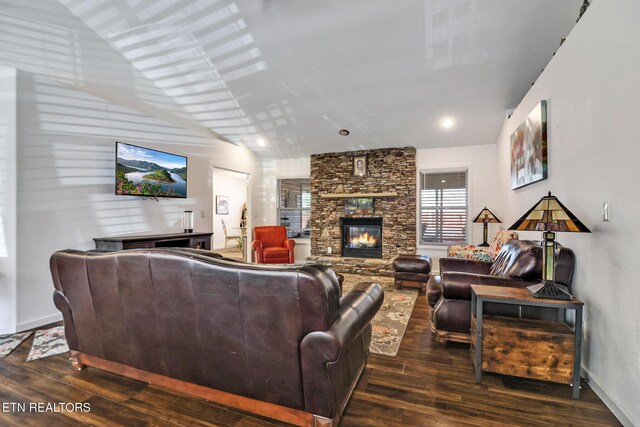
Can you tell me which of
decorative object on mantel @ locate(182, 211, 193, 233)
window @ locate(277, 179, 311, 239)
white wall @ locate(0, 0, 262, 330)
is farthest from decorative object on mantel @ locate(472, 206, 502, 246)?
white wall @ locate(0, 0, 262, 330)

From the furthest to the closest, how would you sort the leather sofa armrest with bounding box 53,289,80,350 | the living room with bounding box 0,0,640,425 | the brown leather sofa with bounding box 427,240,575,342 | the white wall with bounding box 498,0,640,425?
the brown leather sofa with bounding box 427,240,575,342, the leather sofa armrest with bounding box 53,289,80,350, the living room with bounding box 0,0,640,425, the white wall with bounding box 498,0,640,425

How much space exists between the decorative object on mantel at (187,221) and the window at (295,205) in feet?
8.67

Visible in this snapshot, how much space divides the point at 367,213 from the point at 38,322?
523cm

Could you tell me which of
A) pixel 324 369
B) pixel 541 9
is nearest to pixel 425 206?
pixel 541 9

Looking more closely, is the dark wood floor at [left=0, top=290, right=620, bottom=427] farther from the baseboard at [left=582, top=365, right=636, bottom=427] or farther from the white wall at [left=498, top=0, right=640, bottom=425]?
the white wall at [left=498, top=0, right=640, bottom=425]

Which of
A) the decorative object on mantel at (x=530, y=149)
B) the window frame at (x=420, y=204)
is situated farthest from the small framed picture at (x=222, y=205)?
the decorative object on mantel at (x=530, y=149)

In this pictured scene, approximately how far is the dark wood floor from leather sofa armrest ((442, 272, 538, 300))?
511mm

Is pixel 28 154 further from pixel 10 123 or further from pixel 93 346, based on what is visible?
pixel 93 346

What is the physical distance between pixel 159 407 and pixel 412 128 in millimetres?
5201

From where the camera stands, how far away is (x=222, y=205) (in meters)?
9.68

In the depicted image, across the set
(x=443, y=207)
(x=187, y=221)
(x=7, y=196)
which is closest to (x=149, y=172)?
(x=187, y=221)

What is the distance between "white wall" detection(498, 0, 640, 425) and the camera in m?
1.61

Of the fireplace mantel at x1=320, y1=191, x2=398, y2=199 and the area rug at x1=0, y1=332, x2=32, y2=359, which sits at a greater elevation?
the fireplace mantel at x1=320, y1=191, x2=398, y2=199

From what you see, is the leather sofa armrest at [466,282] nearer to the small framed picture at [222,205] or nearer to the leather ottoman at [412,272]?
the leather ottoman at [412,272]
